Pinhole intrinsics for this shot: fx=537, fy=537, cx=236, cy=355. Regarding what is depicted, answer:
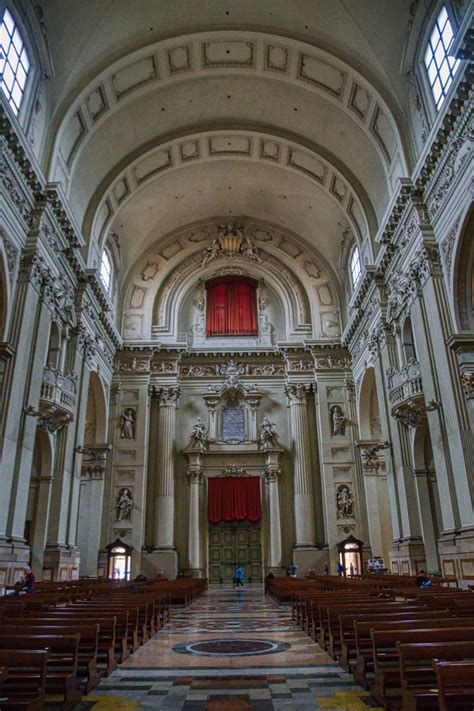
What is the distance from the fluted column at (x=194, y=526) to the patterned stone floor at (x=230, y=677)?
1541cm

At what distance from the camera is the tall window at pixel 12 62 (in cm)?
1441

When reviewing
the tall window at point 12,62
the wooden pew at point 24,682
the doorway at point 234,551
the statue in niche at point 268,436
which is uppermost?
the tall window at point 12,62

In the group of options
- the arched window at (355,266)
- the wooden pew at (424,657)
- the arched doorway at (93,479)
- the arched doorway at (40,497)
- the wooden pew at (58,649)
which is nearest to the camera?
the wooden pew at (424,657)

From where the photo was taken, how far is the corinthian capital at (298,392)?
2677cm

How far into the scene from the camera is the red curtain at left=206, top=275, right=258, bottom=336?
29.5m

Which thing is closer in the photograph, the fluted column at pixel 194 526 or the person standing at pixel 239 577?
the person standing at pixel 239 577

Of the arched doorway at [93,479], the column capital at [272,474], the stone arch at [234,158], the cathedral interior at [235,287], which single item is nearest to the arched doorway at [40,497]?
the cathedral interior at [235,287]

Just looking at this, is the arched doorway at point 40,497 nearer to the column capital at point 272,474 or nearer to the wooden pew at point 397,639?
the column capital at point 272,474

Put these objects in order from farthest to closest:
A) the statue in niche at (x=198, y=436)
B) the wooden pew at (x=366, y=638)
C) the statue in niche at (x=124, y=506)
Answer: the statue in niche at (x=198, y=436), the statue in niche at (x=124, y=506), the wooden pew at (x=366, y=638)

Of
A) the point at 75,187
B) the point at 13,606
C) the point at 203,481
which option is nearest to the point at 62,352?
the point at 75,187

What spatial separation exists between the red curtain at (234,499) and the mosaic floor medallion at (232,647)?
57.4 feet

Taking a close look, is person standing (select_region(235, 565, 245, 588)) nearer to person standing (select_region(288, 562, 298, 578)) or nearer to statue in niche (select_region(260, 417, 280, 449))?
person standing (select_region(288, 562, 298, 578))

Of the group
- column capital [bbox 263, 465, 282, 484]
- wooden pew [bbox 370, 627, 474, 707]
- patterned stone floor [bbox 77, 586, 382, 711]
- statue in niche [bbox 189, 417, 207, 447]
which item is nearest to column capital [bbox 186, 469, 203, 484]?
statue in niche [bbox 189, 417, 207, 447]

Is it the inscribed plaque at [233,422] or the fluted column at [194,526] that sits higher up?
Result: the inscribed plaque at [233,422]
